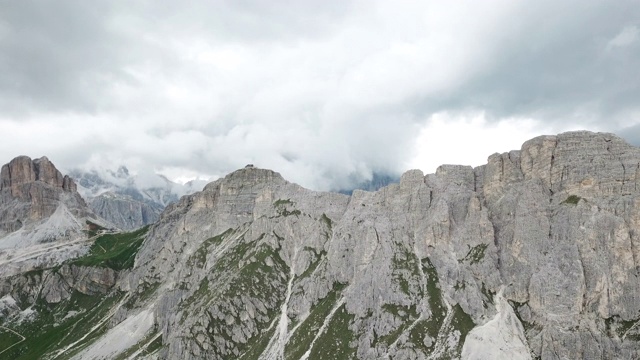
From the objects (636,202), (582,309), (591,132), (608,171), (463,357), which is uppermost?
(591,132)

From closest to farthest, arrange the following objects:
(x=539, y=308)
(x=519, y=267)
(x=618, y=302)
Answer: (x=618, y=302), (x=539, y=308), (x=519, y=267)

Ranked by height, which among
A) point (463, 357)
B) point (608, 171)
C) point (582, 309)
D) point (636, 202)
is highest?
point (608, 171)

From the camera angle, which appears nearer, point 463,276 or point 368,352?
point 368,352

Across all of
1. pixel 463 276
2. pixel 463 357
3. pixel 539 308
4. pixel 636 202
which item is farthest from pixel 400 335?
pixel 636 202

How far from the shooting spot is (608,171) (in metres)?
181

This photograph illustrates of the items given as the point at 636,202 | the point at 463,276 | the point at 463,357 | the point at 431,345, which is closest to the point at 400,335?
the point at 431,345

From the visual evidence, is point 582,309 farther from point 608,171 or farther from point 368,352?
point 368,352

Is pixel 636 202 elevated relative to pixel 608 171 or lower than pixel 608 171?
lower

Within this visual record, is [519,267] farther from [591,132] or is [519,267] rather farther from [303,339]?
[303,339]

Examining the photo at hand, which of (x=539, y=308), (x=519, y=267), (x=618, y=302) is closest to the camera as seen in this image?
(x=618, y=302)

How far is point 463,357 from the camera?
164875mm

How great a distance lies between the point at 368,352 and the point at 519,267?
74.0 m

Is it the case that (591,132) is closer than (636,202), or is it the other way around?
(636,202)

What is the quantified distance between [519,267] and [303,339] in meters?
99.6
